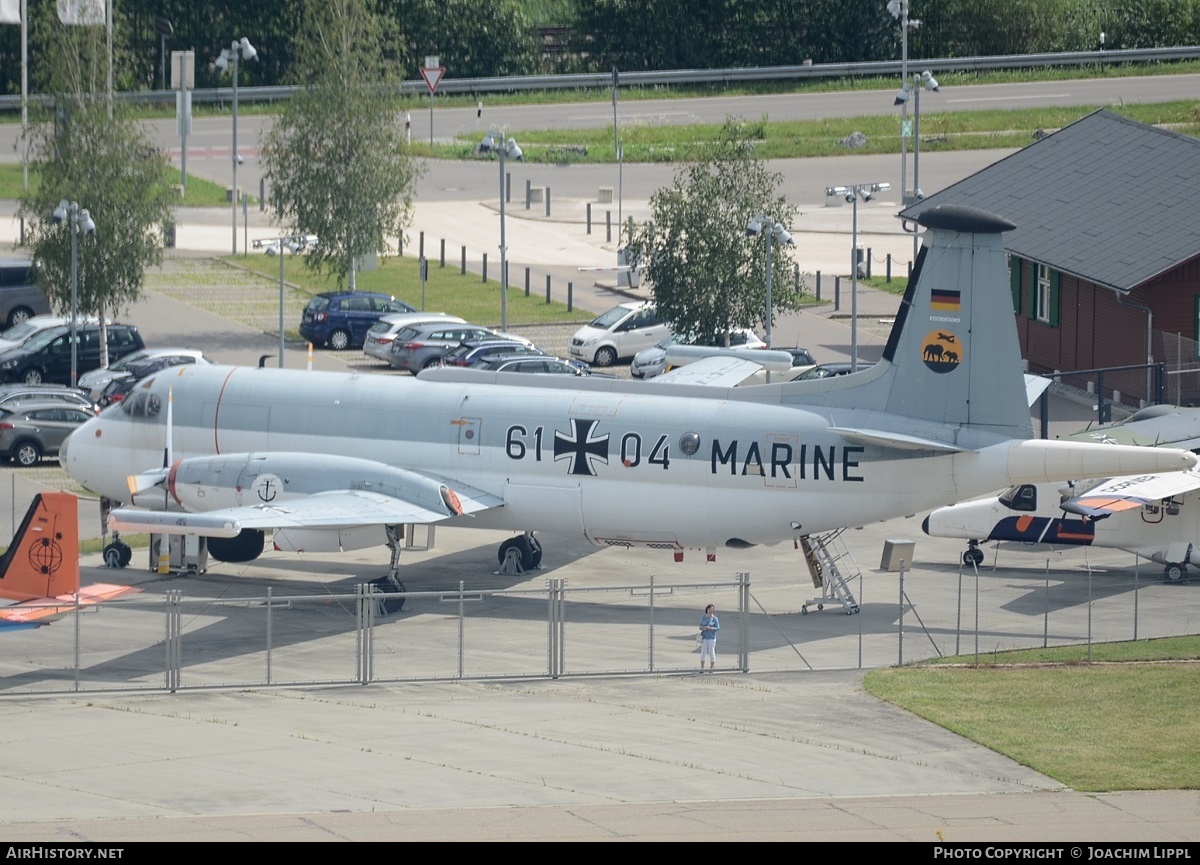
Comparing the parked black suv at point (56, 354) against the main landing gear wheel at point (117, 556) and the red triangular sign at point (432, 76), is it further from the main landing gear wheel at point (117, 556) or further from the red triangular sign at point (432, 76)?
the red triangular sign at point (432, 76)

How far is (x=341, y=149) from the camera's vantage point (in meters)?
68.9

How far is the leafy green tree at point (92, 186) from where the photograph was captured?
61812 millimetres

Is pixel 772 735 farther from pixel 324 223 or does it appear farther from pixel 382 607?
pixel 324 223

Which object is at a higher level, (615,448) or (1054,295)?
(1054,295)

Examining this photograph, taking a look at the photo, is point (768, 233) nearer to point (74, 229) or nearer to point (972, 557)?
point (972, 557)

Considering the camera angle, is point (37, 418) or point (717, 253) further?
point (717, 253)

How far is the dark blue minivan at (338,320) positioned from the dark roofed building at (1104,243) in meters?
18.9

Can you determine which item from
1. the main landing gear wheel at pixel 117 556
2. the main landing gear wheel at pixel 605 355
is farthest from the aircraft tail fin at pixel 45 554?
the main landing gear wheel at pixel 605 355

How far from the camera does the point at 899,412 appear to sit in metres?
36.7

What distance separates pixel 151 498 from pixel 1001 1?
259 feet

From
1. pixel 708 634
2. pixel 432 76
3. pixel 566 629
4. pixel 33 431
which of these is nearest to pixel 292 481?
pixel 566 629

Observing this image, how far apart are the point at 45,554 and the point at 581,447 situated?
1071 cm

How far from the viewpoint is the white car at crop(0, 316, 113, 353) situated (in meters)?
61.2
